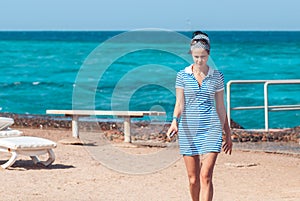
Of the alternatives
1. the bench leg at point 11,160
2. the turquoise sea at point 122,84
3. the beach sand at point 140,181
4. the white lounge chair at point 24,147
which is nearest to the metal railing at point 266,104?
the turquoise sea at point 122,84

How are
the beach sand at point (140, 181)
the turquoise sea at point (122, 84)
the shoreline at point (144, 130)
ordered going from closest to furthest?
the beach sand at point (140, 181), the shoreline at point (144, 130), the turquoise sea at point (122, 84)

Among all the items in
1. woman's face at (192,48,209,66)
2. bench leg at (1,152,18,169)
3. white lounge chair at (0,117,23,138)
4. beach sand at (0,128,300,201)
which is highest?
woman's face at (192,48,209,66)

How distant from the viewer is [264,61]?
231 feet

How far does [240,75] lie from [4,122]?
43374 mm

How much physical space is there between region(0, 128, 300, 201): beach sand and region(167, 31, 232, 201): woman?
1.81 metres

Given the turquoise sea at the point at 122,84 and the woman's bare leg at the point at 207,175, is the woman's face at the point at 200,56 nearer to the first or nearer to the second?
the woman's bare leg at the point at 207,175

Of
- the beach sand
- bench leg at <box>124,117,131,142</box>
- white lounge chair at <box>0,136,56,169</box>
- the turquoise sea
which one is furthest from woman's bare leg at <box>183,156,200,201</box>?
bench leg at <box>124,117,131,142</box>

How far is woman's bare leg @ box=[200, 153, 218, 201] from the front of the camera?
7.64 m

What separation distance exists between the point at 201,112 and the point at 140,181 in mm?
3167

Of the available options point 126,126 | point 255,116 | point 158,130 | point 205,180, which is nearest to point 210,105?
point 205,180

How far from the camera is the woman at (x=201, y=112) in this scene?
25.3 ft

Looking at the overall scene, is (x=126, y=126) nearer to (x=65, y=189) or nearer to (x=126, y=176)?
(x=126, y=176)

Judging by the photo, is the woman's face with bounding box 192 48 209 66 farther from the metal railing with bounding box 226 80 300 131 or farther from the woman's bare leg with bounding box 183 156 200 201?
the metal railing with bounding box 226 80 300 131

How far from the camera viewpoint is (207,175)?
764cm
